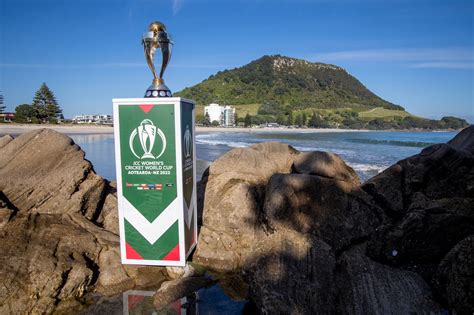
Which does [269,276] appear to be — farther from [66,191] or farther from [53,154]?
[53,154]

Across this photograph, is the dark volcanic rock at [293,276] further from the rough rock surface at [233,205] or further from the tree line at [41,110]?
the tree line at [41,110]

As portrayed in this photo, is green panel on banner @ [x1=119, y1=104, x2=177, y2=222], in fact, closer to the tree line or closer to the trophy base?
the trophy base

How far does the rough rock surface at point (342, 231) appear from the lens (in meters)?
3.88

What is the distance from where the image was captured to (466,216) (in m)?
4.50

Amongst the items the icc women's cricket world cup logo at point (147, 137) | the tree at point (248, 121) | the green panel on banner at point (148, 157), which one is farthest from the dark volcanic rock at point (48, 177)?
the tree at point (248, 121)

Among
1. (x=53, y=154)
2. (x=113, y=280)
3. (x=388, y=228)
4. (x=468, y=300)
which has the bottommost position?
(x=113, y=280)

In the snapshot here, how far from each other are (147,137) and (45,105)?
238ft

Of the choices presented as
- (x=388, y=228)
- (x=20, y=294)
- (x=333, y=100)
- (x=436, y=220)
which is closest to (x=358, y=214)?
(x=388, y=228)

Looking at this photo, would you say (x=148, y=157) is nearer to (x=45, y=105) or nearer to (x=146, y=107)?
(x=146, y=107)

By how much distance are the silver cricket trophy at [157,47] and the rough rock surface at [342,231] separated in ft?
7.67

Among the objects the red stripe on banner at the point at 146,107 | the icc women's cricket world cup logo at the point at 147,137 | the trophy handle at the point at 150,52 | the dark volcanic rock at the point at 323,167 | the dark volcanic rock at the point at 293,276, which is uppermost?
the trophy handle at the point at 150,52

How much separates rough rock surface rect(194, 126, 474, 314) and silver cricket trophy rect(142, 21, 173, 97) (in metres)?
2.34

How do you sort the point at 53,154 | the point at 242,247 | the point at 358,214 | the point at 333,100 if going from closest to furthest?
Answer: the point at 358,214 < the point at 242,247 < the point at 53,154 < the point at 333,100

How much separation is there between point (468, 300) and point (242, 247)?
327 centimetres
